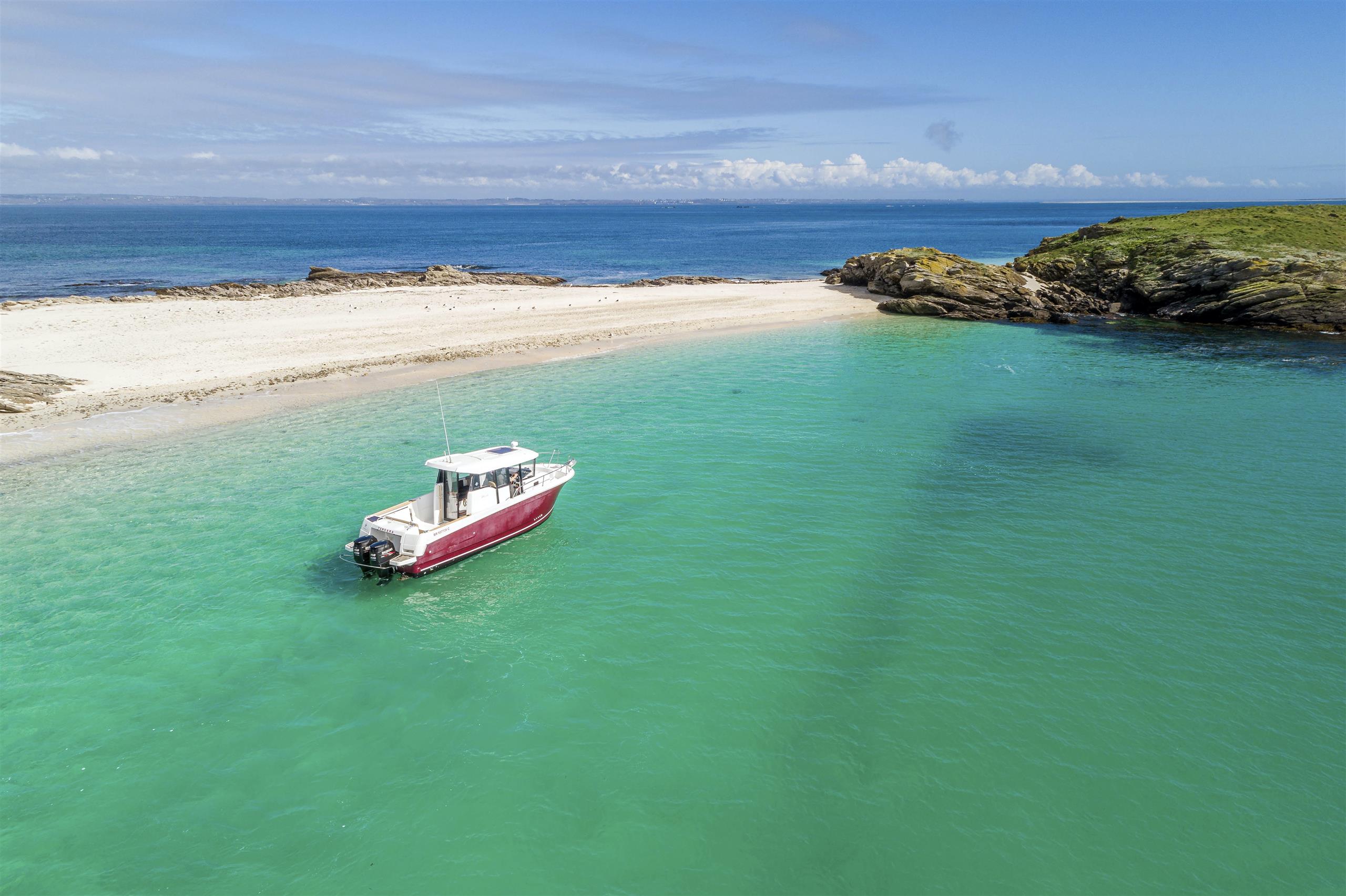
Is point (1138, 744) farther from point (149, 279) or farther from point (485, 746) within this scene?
point (149, 279)

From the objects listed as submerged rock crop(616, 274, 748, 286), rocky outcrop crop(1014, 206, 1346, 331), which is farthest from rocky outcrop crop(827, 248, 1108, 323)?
submerged rock crop(616, 274, 748, 286)

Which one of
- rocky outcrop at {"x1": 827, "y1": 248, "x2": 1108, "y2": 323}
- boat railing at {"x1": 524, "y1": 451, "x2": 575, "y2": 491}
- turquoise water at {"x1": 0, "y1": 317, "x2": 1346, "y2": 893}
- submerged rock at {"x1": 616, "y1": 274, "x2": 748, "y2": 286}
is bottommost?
turquoise water at {"x1": 0, "y1": 317, "x2": 1346, "y2": 893}

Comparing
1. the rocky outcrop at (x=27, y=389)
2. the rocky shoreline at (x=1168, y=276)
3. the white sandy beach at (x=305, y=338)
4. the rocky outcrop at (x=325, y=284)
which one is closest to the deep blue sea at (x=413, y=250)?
the rocky outcrop at (x=325, y=284)

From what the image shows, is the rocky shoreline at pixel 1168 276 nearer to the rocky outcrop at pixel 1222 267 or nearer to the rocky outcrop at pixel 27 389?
the rocky outcrop at pixel 1222 267

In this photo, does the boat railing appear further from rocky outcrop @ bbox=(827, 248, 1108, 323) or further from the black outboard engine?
rocky outcrop @ bbox=(827, 248, 1108, 323)

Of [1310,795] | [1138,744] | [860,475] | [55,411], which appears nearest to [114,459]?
[55,411]

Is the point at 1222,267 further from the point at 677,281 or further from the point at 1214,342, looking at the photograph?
the point at 677,281
